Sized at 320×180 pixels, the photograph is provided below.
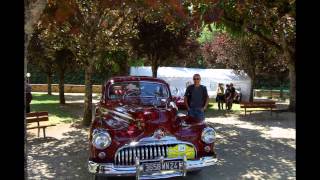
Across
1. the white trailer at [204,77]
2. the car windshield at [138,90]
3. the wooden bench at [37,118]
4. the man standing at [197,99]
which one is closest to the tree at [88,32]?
the wooden bench at [37,118]

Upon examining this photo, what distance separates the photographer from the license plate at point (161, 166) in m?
6.50

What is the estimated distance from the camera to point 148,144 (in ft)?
21.7

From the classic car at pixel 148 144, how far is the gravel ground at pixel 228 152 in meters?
1.01

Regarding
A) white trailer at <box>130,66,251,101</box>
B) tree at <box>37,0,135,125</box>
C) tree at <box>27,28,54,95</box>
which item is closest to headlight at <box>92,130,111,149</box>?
tree at <box>37,0,135,125</box>

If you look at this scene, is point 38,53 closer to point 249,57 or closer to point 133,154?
point 249,57

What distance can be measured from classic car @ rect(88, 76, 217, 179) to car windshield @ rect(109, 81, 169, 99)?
99 cm

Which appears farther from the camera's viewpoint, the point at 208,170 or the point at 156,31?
the point at 156,31

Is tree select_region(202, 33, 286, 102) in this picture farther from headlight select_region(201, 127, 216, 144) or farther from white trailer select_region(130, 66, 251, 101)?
headlight select_region(201, 127, 216, 144)

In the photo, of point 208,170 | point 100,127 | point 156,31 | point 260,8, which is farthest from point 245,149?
point 156,31
